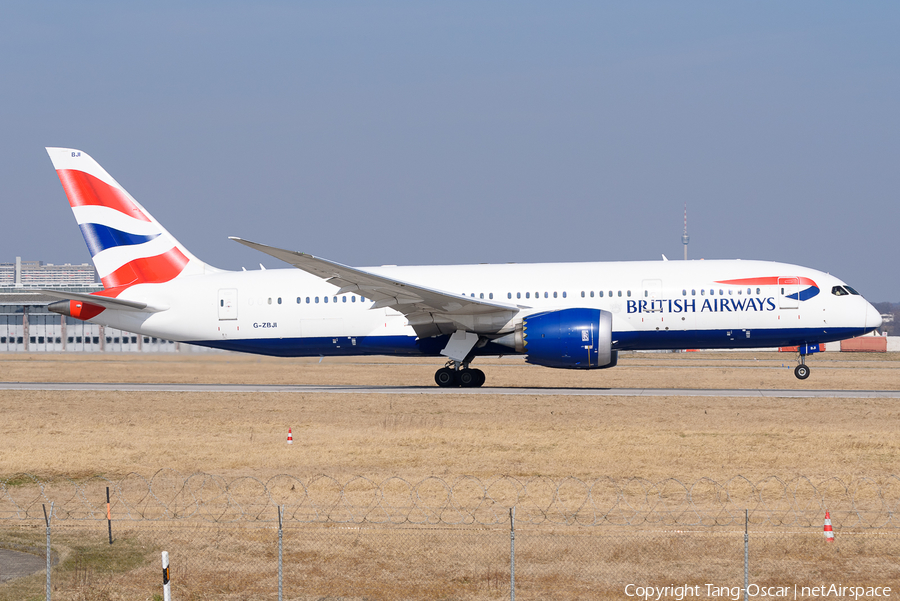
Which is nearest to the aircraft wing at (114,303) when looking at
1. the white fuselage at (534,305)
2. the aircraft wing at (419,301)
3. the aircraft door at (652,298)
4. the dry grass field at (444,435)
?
the white fuselage at (534,305)

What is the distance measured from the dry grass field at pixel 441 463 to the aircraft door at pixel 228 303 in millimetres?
4051

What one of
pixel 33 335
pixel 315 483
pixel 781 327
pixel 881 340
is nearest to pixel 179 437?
pixel 315 483

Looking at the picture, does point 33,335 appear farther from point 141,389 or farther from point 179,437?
point 179,437

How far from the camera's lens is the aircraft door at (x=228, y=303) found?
34344 mm

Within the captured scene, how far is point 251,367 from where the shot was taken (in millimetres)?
46156

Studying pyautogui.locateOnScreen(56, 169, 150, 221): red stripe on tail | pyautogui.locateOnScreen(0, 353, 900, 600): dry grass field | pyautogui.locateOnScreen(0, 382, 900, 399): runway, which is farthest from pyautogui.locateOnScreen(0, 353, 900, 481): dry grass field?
pyautogui.locateOnScreen(56, 169, 150, 221): red stripe on tail

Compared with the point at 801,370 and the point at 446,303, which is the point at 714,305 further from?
the point at 446,303

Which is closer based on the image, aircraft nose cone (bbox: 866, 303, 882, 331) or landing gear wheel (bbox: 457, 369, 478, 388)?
aircraft nose cone (bbox: 866, 303, 882, 331)

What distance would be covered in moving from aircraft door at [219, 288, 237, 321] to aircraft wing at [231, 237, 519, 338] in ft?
16.2

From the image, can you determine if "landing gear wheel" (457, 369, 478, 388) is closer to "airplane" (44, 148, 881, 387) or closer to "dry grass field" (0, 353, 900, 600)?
"airplane" (44, 148, 881, 387)

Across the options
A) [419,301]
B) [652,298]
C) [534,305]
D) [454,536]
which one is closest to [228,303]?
[419,301]

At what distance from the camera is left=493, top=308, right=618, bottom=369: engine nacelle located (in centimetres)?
3011

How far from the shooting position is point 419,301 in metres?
31.2

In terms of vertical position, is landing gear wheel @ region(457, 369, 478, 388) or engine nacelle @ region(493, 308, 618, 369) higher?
engine nacelle @ region(493, 308, 618, 369)
